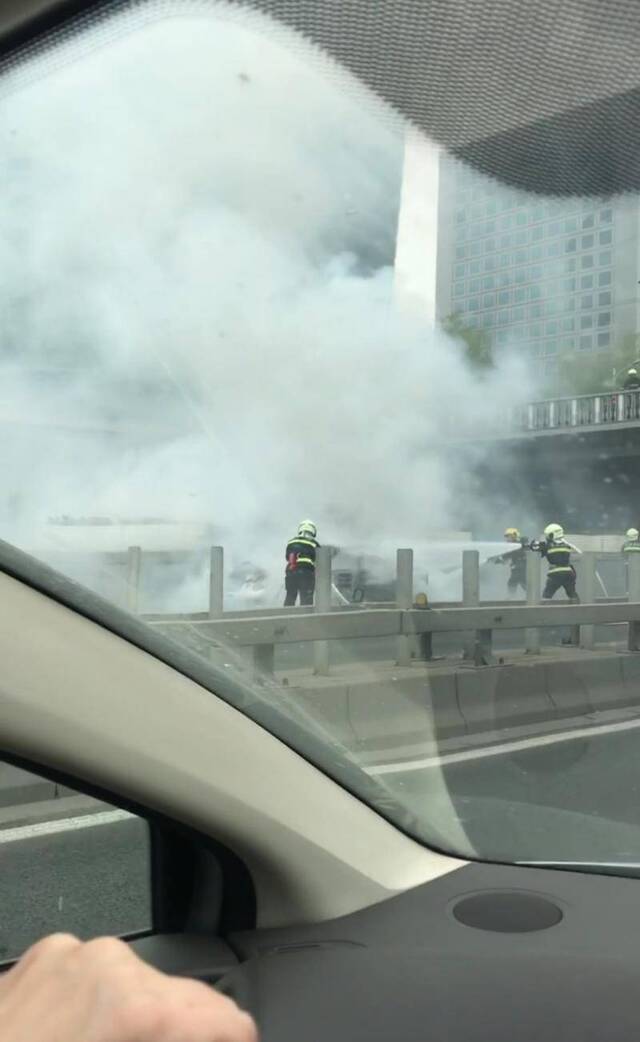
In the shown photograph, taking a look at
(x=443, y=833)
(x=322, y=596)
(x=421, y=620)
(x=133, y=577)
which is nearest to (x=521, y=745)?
(x=421, y=620)

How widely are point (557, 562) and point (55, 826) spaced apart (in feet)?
6.06

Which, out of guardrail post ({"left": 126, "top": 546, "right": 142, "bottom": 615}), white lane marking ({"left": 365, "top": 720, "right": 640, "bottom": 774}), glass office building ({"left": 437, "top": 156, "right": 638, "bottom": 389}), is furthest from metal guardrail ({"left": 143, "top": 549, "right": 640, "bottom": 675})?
glass office building ({"left": 437, "top": 156, "right": 638, "bottom": 389})

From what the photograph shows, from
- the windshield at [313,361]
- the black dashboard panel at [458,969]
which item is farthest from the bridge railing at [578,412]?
the black dashboard panel at [458,969]

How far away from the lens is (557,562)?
11.0ft

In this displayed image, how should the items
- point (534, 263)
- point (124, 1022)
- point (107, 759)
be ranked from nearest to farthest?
point (124, 1022) < point (107, 759) < point (534, 263)

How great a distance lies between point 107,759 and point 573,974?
948mm

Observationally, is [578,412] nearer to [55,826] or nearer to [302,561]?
[302,561]

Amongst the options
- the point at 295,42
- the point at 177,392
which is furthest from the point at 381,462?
the point at 295,42

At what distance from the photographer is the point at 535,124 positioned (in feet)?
7.44

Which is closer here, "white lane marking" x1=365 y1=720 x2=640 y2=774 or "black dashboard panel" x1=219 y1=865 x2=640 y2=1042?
"black dashboard panel" x1=219 y1=865 x2=640 y2=1042

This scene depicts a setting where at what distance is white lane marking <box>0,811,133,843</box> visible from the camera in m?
2.21

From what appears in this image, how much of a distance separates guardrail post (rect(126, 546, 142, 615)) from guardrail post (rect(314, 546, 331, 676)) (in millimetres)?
604

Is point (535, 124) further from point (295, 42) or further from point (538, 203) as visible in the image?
point (295, 42)

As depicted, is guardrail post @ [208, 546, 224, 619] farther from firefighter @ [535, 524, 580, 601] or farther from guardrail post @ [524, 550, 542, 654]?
guardrail post @ [524, 550, 542, 654]
